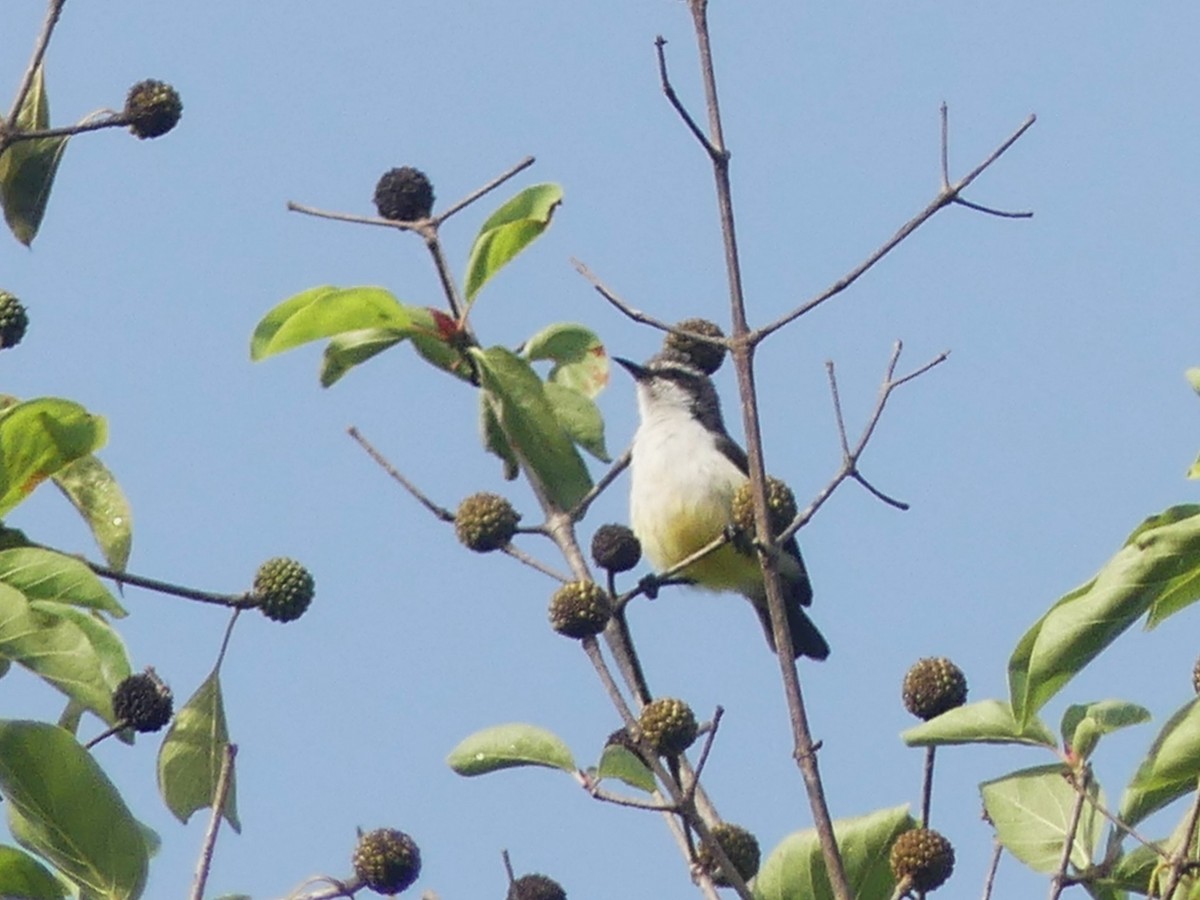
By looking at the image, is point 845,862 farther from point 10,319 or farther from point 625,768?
point 10,319

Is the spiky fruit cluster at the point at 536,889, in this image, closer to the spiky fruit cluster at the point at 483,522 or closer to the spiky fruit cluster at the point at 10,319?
the spiky fruit cluster at the point at 483,522

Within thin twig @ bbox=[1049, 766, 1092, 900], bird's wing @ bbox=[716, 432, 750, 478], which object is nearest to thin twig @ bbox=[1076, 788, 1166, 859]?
thin twig @ bbox=[1049, 766, 1092, 900]

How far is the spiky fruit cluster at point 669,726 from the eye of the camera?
11.7 ft

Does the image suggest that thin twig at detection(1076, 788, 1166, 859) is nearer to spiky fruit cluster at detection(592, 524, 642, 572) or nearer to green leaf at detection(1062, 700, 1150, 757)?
green leaf at detection(1062, 700, 1150, 757)

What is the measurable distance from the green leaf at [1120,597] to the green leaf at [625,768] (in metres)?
0.93

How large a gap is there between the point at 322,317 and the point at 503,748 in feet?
3.26

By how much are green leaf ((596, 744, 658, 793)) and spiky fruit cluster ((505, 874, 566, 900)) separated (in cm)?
23

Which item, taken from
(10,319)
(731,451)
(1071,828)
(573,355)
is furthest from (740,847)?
(731,451)

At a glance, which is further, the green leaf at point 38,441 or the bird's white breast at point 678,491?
the bird's white breast at point 678,491

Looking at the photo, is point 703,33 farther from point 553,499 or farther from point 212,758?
point 212,758

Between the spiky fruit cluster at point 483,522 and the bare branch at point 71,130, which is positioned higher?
the bare branch at point 71,130

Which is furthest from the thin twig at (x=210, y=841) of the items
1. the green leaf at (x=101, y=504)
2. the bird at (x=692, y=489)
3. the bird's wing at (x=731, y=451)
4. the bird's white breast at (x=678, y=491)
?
the bird's wing at (x=731, y=451)

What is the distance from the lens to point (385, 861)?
345 cm

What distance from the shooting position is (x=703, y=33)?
3.34 m
